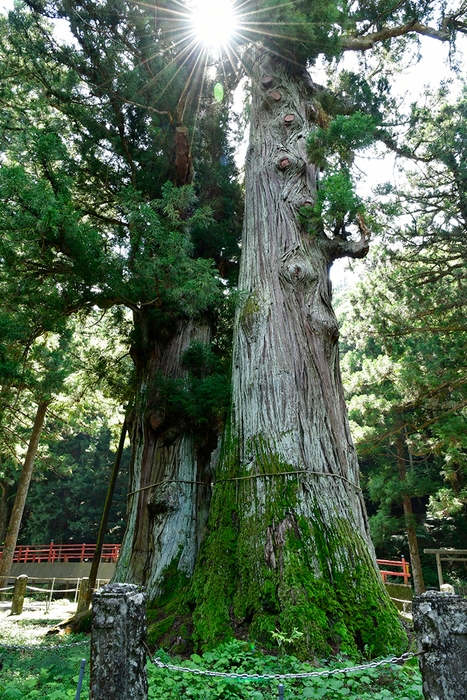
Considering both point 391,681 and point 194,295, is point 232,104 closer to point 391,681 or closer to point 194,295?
point 194,295

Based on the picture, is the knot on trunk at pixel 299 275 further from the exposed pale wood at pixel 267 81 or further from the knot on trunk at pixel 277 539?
the exposed pale wood at pixel 267 81

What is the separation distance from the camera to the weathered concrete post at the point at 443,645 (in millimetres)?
1822

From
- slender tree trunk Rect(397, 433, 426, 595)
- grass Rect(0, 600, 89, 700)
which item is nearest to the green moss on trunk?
grass Rect(0, 600, 89, 700)

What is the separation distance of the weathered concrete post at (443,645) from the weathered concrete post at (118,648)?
1.14 meters

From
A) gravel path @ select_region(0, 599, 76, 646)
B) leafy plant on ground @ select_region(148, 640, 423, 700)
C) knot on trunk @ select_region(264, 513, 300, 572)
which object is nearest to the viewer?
leafy plant on ground @ select_region(148, 640, 423, 700)

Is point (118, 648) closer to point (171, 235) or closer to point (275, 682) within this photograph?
point (275, 682)

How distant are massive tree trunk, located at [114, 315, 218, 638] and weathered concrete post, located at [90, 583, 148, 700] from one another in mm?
2953

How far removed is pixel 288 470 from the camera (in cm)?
390

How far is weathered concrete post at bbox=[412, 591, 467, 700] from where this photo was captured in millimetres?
1822

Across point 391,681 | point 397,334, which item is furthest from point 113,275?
point 397,334

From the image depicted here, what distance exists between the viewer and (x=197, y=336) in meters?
7.02

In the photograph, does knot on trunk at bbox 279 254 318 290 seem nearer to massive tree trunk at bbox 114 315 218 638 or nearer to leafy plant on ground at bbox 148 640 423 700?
massive tree trunk at bbox 114 315 218 638

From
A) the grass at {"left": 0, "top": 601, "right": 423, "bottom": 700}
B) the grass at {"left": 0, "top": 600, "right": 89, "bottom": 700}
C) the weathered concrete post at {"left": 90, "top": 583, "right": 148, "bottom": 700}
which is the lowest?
the grass at {"left": 0, "top": 600, "right": 89, "bottom": 700}

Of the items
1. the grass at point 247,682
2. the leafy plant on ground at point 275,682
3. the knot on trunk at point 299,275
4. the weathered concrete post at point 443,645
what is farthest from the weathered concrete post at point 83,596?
the weathered concrete post at point 443,645
